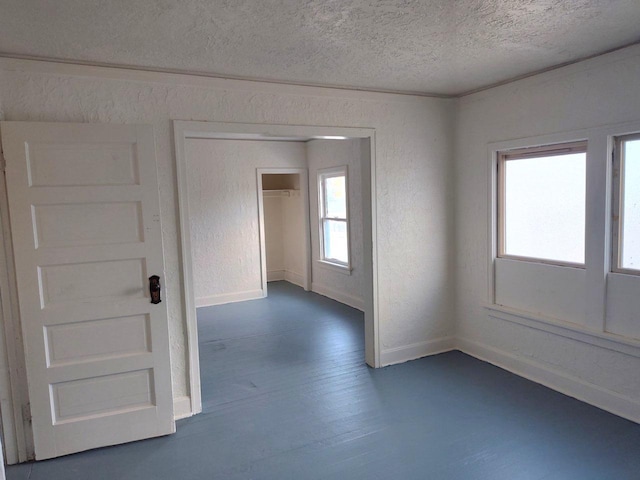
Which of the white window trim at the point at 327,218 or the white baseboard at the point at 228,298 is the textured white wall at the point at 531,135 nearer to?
the white window trim at the point at 327,218

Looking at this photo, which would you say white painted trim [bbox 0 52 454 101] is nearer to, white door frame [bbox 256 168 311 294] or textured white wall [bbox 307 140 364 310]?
textured white wall [bbox 307 140 364 310]

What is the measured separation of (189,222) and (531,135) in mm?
2681

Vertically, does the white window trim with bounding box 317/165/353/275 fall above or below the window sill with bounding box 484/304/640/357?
above

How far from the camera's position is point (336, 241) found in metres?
6.62

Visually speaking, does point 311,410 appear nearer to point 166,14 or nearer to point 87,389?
point 87,389

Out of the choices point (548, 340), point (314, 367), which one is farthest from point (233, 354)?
point (548, 340)

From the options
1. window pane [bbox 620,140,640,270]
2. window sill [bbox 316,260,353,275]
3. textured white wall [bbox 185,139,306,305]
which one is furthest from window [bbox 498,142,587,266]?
textured white wall [bbox 185,139,306,305]

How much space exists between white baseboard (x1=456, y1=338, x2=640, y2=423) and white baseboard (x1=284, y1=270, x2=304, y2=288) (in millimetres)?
3715

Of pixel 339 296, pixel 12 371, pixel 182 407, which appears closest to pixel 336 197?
pixel 339 296

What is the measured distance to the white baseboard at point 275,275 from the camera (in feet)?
26.6

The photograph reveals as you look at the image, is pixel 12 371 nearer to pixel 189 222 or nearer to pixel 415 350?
pixel 189 222

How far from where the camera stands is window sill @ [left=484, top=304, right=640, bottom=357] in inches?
114

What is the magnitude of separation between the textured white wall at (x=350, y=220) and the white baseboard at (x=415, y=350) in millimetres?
1647

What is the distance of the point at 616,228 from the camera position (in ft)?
9.69
